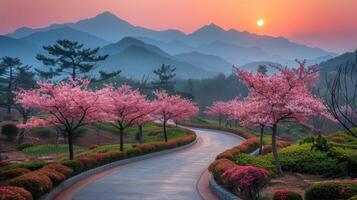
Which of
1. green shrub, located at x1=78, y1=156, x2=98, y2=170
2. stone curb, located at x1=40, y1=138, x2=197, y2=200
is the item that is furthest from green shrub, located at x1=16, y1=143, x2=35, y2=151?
green shrub, located at x1=78, y1=156, x2=98, y2=170

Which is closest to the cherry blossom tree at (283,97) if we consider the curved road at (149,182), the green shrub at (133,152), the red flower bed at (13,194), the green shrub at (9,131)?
the curved road at (149,182)

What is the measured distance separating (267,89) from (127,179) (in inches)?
356

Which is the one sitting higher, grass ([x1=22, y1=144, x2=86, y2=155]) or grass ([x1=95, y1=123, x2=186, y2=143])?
grass ([x1=95, y1=123, x2=186, y2=143])

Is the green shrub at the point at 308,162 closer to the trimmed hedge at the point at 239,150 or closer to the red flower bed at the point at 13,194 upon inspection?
the trimmed hedge at the point at 239,150

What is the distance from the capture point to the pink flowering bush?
1478 centimetres

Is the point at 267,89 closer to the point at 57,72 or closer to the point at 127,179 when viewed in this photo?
the point at 127,179

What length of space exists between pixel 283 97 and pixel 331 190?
10.7 meters

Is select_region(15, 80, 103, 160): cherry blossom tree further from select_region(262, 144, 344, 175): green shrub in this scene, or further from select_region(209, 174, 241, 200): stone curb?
select_region(262, 144, 344, 175): green shrub

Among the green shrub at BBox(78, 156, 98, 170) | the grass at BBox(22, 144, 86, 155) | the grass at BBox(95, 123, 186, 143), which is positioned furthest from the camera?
the grass at BBox(95, 123, 186, 143)

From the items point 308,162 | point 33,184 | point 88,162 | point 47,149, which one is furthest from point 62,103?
point 47,149

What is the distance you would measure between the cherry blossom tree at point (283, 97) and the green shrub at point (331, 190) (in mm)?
9367

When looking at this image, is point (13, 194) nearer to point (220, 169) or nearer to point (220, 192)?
point (220, 192)

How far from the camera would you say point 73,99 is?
87.9ft

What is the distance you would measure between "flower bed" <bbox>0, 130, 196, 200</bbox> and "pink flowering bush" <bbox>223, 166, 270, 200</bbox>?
7.27 meters
